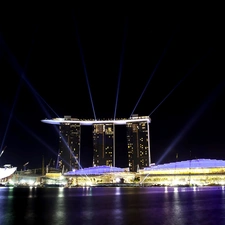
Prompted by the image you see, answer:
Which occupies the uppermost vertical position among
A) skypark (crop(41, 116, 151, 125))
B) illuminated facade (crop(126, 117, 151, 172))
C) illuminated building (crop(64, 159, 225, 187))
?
skypark (crop(41, 116, 151, 125))

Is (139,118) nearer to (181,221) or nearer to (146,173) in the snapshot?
(146,173)

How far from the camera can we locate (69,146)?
16600cm

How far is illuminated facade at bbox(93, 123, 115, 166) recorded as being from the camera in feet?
509

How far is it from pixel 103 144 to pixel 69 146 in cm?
1930

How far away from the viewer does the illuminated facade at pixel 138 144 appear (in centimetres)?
14850

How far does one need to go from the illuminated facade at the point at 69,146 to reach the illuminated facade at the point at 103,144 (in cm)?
1148

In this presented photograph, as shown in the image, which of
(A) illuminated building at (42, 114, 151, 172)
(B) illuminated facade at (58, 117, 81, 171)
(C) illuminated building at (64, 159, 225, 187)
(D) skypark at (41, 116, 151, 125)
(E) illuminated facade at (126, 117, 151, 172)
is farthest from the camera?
(B) illuminated facade at (58, 117, 81, 171)

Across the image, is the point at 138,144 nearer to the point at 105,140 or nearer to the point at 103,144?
the point at 105,140

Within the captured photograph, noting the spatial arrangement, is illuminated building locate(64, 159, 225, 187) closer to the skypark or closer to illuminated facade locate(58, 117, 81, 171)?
the skypark

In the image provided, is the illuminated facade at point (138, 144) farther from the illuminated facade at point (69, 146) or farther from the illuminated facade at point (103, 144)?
the illuminated facade at point (69, 146)

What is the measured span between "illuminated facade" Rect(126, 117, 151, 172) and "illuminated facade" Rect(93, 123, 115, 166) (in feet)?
28.1

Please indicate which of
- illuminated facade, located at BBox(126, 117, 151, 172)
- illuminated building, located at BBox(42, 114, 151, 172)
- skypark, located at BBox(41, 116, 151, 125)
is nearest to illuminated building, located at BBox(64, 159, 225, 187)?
illuminated facade, located at BBox(126, 117, 151, 172)

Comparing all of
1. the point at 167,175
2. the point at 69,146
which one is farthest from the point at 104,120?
the point at 167,175

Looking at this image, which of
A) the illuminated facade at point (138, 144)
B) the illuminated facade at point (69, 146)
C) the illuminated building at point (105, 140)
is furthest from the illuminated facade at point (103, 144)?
the illuminated facade at point (69, 146)
